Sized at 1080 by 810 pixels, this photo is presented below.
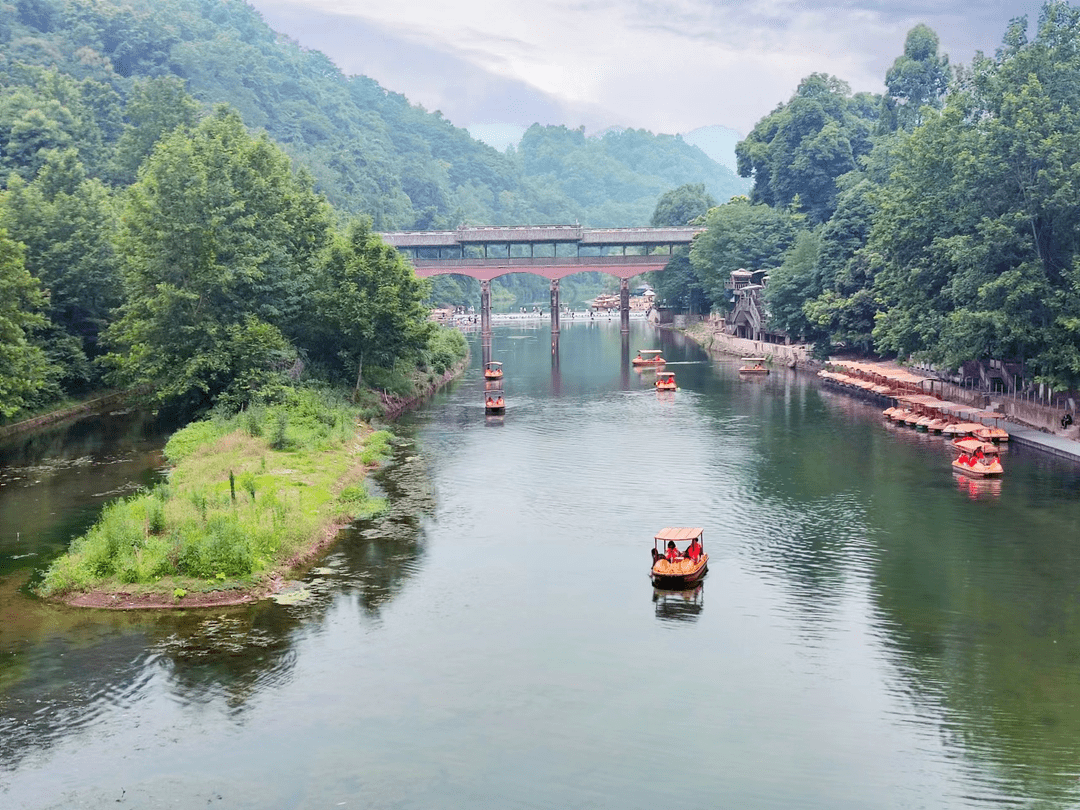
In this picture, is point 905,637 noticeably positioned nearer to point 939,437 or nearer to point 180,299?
point 939,437

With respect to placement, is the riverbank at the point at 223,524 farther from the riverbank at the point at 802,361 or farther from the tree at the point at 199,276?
the riverbank at the point at 802,361

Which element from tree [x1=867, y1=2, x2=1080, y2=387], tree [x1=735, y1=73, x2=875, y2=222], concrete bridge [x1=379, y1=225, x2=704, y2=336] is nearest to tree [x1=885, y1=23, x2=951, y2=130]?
tree [x1=735, y1=73, x2=875, y2=222]

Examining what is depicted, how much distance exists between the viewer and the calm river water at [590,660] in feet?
83.5

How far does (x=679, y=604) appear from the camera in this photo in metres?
37.0

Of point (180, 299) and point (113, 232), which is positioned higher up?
point (113, 232)

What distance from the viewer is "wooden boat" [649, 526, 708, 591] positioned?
38.2m

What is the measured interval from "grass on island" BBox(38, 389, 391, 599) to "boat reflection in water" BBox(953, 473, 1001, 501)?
27.3 meters

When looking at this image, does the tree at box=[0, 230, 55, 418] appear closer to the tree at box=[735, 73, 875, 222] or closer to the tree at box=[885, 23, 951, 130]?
the tree at box=[735, 73, 875, 222]

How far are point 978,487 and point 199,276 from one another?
146ft

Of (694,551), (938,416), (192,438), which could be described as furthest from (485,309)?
(694,551)

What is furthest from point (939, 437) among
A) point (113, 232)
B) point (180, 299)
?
point (113, 232)

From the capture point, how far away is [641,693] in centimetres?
2975

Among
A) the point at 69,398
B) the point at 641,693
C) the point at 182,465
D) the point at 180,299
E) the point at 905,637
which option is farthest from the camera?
the point at 69,398

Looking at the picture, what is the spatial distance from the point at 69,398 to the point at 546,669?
55.7m
